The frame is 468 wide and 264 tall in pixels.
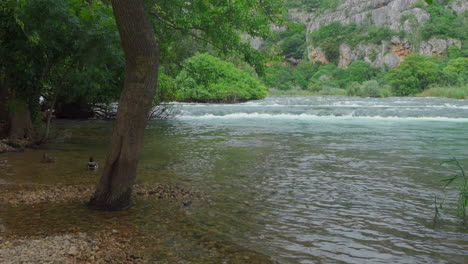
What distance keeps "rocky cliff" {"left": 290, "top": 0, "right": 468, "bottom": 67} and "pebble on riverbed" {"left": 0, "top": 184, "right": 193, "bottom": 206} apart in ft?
313

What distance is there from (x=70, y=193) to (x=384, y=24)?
121053 millimetres

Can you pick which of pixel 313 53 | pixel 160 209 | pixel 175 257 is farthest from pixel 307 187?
pixel 313 53

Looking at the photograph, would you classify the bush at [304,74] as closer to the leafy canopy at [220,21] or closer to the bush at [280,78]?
the bush at [280,78]

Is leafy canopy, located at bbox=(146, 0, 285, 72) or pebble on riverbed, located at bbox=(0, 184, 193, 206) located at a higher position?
leafy canopy, located at bbox=(146, 0, 285, 72)

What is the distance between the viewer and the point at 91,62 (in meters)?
12.0

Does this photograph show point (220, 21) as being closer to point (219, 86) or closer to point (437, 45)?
point (219, 86)

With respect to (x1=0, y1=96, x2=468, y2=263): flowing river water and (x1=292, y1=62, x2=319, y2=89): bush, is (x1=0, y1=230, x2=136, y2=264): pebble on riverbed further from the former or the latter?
(x1=292, y1=62, x2=319, y2=89): bush

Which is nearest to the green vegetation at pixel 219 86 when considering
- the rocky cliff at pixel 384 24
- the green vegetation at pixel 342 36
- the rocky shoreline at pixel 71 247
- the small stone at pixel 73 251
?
the rocky shoreline at pixel 71 247

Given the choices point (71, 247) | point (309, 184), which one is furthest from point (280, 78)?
point (71, 247)

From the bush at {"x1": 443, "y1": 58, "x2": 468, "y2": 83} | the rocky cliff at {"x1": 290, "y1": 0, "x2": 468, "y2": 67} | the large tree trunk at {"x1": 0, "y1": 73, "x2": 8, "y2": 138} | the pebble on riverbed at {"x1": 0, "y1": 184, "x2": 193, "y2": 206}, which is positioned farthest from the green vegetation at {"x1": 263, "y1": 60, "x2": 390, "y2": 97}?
the pebble on riverbed at {"x1": 0, "y1": 184, "x2": 193, "y2": 206}

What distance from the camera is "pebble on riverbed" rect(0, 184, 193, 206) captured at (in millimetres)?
6809

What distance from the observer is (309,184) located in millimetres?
8695

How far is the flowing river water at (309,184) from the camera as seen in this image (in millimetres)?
5262

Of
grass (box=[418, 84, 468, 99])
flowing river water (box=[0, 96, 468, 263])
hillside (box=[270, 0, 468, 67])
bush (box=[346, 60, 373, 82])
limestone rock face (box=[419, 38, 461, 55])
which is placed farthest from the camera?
bush (box=[346, 60, 373, 82])
